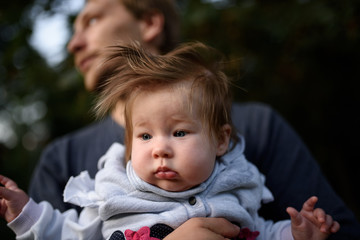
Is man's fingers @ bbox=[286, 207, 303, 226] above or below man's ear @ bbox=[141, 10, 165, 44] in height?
below

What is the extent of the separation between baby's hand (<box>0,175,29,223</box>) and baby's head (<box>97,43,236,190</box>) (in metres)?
0.48

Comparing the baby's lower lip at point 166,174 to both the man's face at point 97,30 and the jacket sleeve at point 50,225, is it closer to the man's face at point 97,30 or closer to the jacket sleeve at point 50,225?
the jacket sleeve at point 50,225

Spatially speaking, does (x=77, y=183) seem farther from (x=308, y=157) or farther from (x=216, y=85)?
(x=308, y=157)

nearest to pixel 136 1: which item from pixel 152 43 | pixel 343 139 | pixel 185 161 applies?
pixel 152 43

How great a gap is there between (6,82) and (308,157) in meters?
2.49

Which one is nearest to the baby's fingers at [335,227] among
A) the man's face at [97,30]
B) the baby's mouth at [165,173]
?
the baby's mouth at [165,173]

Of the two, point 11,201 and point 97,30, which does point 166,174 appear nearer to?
point 11,201

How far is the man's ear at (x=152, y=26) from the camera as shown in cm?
234

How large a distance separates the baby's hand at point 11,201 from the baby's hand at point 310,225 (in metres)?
1.09

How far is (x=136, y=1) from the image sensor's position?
7.65 feet

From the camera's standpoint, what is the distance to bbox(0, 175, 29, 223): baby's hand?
4.43ft

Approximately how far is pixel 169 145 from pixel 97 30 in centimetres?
127

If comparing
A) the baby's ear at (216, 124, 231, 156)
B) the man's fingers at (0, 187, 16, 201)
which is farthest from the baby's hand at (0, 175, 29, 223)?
the baby's ear at (216, 124, 231, 156)

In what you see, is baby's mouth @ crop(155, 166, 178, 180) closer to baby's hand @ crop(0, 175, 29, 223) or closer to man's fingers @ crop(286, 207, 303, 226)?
man's fingers @ crop(286, 207, 303, 226)
